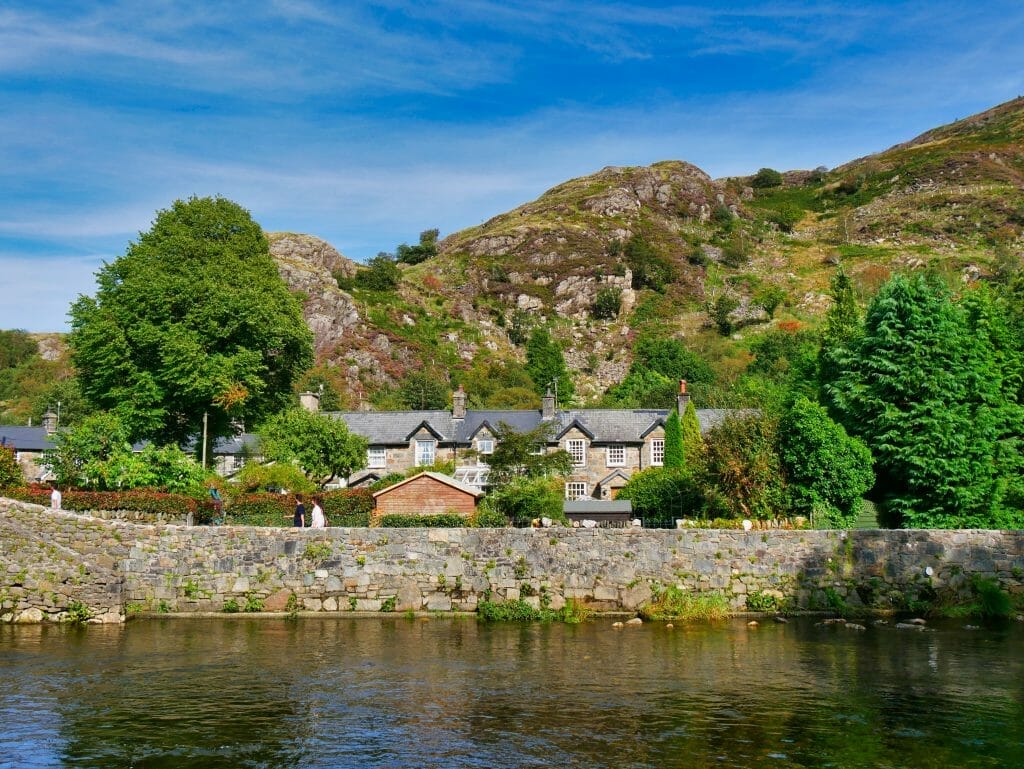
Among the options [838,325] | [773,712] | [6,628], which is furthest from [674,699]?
[838,325]

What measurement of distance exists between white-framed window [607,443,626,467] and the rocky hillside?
4280cm

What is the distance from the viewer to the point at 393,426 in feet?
204

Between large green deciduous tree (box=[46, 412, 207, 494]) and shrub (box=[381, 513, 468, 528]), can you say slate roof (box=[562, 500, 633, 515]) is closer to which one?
shrub (box=[381, 513, 468, 528])

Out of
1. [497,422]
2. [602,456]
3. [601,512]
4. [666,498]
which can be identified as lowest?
[601,512]

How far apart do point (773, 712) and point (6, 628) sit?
21569mm

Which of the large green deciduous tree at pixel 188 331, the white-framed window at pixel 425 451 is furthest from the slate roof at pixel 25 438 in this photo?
the white-framed window at pixel 425 451

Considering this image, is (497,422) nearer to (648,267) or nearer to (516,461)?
(516,461)

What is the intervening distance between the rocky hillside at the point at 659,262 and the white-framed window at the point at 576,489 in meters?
45.0

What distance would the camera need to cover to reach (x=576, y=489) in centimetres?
5906

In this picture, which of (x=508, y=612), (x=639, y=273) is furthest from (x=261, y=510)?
(x=639, y=273)

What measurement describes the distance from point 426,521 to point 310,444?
15.3 m

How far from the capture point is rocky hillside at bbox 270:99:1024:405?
378ft

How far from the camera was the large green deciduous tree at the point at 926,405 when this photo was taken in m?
30.8

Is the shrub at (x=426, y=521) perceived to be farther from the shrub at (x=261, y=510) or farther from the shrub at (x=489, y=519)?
the shrub at (x=261, y=510)
